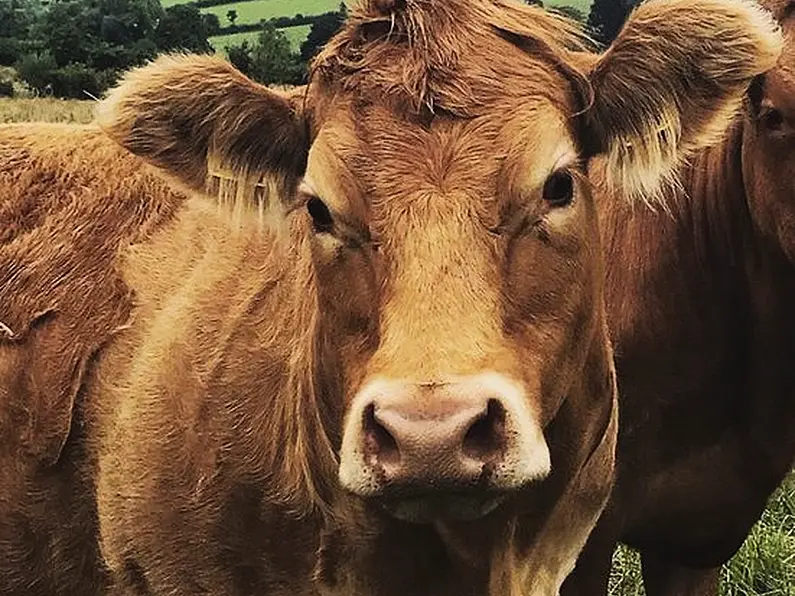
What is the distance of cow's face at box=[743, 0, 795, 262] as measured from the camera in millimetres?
4324

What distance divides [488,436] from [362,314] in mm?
620

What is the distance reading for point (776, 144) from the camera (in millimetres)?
4391

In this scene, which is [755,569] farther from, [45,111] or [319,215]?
[45,111]

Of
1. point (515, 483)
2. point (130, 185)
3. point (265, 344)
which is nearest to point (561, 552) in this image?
point (265, 344)

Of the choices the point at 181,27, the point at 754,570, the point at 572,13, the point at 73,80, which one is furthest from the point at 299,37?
the point at 73,80

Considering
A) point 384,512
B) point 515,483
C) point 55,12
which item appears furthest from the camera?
point 55,12

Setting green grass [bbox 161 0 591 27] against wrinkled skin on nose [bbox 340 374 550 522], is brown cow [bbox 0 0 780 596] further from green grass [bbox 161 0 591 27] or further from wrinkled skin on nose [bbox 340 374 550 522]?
green grass [bbox 161 0 591 27]

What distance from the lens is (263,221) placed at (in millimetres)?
3916

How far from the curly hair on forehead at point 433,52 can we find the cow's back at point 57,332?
1525mm

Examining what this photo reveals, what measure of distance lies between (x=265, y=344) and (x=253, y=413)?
0.70ft

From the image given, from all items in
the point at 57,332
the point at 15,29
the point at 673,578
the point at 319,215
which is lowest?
the point at 15,29

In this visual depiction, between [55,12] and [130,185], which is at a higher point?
[130,185]

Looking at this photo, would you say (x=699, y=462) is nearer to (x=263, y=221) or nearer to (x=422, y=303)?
(x=263, y=221)

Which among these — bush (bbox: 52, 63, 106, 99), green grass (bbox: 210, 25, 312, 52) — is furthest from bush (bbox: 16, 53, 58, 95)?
green grass (bbox: 210, 25, 312, 52)
